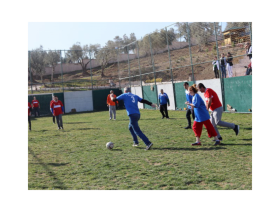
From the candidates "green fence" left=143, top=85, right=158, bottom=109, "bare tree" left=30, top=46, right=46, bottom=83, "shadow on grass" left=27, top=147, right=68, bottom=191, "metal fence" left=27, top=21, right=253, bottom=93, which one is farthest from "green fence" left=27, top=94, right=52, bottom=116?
"shadow on grass" left=27, top=147, right=68, bottom=191

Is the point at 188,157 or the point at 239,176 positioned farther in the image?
the point at 188,157

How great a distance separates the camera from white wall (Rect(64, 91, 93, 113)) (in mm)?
33031

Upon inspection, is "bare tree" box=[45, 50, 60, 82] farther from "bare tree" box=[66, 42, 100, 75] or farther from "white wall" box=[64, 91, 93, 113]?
"white wall" box=[64, 91, 93, 113]

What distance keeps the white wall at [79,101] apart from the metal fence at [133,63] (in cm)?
124

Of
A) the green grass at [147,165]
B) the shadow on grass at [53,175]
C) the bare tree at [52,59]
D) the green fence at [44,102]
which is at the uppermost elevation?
the bare tree at [52,59]

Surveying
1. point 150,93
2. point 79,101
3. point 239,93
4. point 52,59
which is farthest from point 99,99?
point 239,93

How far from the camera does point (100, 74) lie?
126 ft

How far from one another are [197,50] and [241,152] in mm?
24188

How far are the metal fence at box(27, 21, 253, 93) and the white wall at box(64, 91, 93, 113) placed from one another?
4.07 feet

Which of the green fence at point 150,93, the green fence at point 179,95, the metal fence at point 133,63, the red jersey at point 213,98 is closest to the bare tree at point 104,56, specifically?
the metal fence at point 133,63

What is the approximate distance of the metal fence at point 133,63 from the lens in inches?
1030

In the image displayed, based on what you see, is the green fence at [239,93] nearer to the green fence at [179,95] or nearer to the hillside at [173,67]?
the green fence at [179,95]

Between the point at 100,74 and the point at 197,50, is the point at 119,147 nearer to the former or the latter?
the point at 197,50

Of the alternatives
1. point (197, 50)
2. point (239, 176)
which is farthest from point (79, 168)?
point (197, 50)
